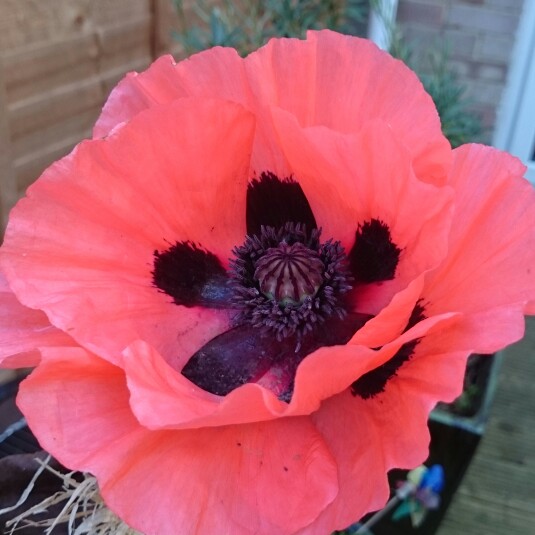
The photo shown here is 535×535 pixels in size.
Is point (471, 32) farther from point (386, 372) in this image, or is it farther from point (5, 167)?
point (386, 372)

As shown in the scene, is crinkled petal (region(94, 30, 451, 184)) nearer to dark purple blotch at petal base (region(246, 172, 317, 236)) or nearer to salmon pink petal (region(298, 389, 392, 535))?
dark purple blotch at petal base (region(246, 172, 317, 236))

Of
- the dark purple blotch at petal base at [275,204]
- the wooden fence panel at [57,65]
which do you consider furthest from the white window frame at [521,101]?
the dark purple blotch at petal base at [275,204]

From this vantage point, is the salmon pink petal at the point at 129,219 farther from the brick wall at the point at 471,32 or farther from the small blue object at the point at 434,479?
the brick wall at the point at 471,32

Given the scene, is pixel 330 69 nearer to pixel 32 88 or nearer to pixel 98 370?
pixel 98 370

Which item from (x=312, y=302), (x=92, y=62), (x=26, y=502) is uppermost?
(x=312, y=302)

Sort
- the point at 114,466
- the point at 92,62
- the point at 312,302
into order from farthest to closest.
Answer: the point at 92,62
the point at 312,302
the point at 114,466

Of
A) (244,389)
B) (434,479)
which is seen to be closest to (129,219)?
(244,389)

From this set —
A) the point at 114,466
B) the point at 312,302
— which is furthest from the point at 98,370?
the point at 312,302
